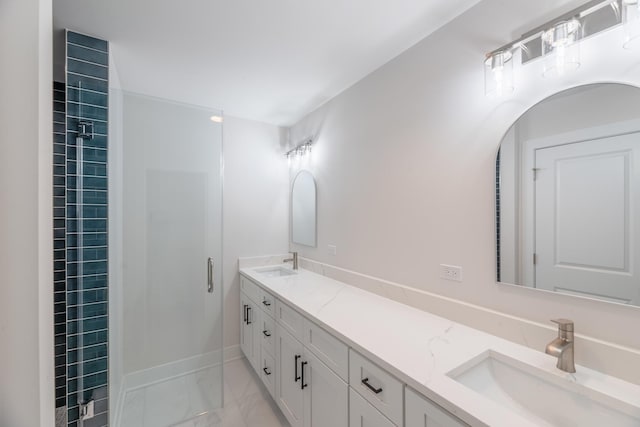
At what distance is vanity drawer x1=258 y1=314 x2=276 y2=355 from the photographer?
6.43ft

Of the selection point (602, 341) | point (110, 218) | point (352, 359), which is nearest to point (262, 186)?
point (110, 218)

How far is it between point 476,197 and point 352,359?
39.7 inches

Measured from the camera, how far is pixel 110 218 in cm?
174

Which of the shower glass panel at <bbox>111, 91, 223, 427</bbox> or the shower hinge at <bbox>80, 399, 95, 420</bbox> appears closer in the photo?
the shower hinge at <bbox>80, 399, 95, 420</bbox>

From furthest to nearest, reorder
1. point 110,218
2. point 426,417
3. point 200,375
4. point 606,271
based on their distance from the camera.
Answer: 1. point 200,375
2. point 110,218
3. point 606,271
4. point 426,417

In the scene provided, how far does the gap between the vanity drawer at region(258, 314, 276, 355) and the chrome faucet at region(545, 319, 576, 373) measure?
1.57 m

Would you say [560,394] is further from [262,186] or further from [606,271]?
[262,186]

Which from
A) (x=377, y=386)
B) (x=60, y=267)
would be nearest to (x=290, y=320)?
(x=377, y=386)

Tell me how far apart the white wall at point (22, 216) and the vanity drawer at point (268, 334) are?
5.60 feet

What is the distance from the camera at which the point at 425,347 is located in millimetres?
1136

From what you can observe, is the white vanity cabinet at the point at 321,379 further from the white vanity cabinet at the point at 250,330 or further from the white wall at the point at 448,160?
the white wall at the point at 448,160

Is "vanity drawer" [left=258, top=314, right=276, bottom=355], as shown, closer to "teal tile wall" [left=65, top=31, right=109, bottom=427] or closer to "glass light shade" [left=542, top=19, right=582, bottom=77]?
"teal tile wall" [left=65, top=31, right=109, bottom=427]

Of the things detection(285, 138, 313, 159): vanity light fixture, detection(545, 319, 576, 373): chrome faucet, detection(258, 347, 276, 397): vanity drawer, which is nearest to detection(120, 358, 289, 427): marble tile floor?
detection(258, 347, 276, 397): vanity drawer

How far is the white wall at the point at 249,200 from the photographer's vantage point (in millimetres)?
2779
